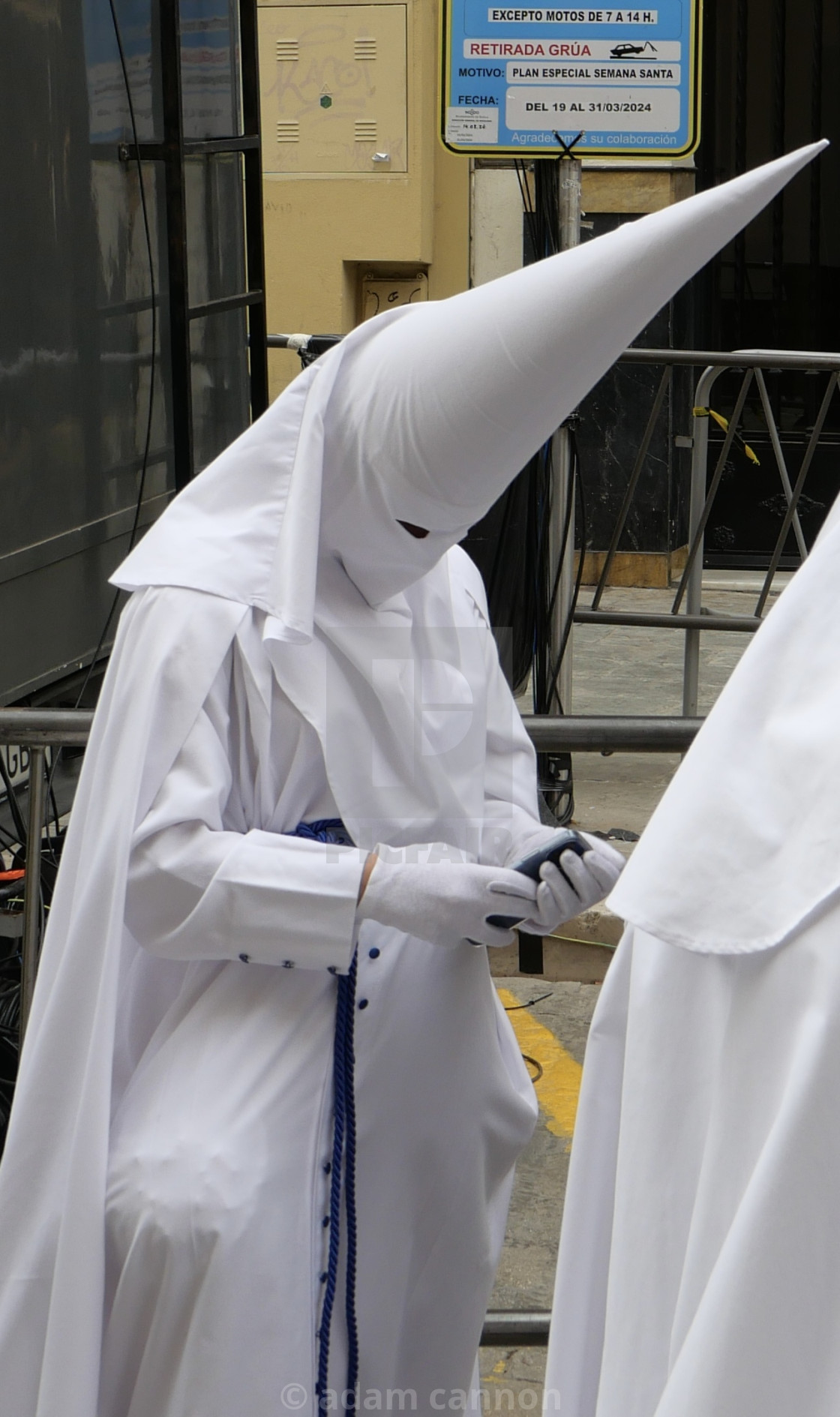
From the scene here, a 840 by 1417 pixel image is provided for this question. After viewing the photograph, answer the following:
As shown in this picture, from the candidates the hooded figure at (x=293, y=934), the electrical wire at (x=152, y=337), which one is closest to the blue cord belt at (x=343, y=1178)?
the hooded figure at (x=293, y=934)

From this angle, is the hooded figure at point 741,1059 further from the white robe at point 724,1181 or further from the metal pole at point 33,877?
the metal pole at point 33,877

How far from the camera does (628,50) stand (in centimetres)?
472

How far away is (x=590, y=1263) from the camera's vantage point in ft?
4.93

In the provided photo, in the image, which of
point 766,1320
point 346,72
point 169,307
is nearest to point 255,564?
point 766,1320

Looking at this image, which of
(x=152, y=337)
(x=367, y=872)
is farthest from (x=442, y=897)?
(x=152, y=337)

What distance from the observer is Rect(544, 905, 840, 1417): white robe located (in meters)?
1.10

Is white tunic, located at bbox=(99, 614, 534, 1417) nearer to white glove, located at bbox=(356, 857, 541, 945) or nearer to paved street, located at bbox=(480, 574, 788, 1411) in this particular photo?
white glove, located at bbox=(356, 857, 541, 945)

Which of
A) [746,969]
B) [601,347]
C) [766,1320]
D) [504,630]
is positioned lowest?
[504,630]

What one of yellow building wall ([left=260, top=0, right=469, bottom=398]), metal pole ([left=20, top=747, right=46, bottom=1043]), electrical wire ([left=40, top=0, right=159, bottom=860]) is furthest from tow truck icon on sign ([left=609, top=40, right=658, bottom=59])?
yellow building wall ([left=260, top=0, right=469, bottom=398])

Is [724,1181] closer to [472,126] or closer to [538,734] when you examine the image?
[538,734]

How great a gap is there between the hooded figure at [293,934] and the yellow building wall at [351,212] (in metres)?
7.18

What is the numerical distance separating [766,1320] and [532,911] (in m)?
0.91

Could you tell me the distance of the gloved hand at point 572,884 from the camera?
6.52 ft

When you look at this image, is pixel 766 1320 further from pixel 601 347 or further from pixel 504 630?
pixel 504 630
